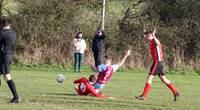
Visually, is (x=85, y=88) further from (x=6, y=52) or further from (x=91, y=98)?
(x=6, y=52)

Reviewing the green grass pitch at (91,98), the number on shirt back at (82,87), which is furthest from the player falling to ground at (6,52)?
the number on shirt back at (82,87)

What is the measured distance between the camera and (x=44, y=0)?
36531mm

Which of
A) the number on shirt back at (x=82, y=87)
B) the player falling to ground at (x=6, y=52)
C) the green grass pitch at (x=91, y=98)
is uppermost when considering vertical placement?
the player falling to ground at (x=6, y=52)

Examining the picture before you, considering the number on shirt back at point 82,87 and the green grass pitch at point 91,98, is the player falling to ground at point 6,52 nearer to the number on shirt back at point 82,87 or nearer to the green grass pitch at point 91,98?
the green grass pitch at point 91,98

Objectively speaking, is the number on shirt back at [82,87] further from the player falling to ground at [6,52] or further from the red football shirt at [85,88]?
the player falling to ground at [6,52]

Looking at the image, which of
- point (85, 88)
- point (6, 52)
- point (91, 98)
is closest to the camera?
point (6, 52)

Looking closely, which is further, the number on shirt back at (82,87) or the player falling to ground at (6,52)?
the number on shirt back at (82,87)

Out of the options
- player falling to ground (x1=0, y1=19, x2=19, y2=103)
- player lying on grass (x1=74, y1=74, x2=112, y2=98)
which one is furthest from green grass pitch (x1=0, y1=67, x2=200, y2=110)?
player falling to ground (x1=0, y1=19, x2=19, y2=103)

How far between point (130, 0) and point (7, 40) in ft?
83.9

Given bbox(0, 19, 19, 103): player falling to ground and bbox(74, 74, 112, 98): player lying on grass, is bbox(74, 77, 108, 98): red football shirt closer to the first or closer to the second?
bbox(74, 74, 112, 98): player lying on grass

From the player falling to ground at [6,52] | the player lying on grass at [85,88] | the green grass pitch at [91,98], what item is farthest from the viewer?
the player lying on grass at [85,88]

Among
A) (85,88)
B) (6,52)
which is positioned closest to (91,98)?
(85,88)

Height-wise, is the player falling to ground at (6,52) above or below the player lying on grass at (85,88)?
above

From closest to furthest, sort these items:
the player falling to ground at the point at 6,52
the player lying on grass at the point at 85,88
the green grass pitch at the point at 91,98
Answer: the green grass pitch at the point at 91,98, the player falling to ground at the point at 6,52, the player lying on grass at the point at 85,88
